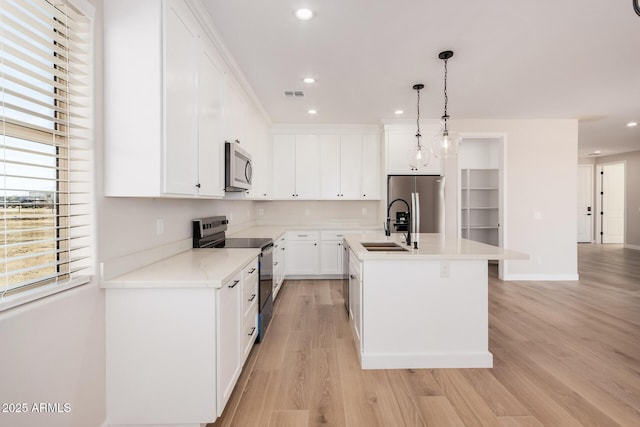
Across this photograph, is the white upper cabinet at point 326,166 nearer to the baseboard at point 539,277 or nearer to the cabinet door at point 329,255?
the cabinet door at point 329,255

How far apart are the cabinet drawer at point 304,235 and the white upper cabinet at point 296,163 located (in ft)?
2.02

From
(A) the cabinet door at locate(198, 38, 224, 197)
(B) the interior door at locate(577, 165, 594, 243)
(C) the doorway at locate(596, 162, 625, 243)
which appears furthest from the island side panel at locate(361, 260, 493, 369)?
(C) the doorway at locate(596, 162, 625, 243)

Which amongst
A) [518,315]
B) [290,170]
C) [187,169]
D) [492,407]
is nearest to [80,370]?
[187,169]

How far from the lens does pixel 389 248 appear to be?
2.97 m

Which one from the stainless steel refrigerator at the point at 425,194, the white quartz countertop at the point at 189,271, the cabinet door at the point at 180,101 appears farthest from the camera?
the stainless steel refrigerator at the point at 425,194

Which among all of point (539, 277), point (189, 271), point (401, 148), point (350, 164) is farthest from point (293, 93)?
point (539, 277)

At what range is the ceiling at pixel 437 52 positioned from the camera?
7.54 ft

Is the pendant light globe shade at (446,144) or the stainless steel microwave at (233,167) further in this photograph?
the pendant light globe shade at (446,144)

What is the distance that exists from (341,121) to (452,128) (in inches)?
68.2

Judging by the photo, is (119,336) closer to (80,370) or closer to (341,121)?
(80,370)

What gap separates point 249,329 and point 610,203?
1145 centimetres

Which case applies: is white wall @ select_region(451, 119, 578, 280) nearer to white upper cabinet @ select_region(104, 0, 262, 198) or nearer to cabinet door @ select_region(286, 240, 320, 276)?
cabinet door @ select_region(286, 240, 320, 276)

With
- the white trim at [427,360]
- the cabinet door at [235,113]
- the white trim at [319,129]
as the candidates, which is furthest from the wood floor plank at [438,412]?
the white trim at [319,129]

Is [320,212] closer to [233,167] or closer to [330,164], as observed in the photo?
[330,164]
